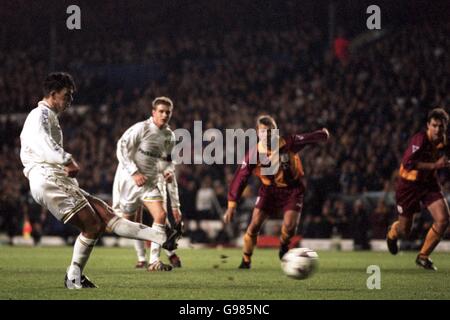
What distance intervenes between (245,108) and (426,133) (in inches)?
545

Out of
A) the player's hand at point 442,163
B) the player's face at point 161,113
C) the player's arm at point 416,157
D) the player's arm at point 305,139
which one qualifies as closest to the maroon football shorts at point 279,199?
the player's arm at point 305,139

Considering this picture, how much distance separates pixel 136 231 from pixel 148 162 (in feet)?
12.6

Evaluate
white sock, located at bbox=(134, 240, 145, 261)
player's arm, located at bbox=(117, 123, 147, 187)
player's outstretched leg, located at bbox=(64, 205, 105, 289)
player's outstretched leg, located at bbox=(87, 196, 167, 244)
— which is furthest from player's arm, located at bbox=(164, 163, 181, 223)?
player's outstretched leg, located at bbox=(64, 205, 105, 289)

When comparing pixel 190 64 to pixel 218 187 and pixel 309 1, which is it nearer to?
pixel 309 1

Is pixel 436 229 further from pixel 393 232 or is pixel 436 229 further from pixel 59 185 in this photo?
pixel 59 185

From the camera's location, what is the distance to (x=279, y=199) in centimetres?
1266

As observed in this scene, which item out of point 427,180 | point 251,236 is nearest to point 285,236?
point 251,236

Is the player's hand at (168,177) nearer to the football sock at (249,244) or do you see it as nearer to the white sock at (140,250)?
Answer: the white sock at (140,250)

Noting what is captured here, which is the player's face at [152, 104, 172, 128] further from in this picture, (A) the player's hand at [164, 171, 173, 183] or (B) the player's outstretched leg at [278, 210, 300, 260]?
(B) the player's outstretched leg at [278, 210, 300, 260]

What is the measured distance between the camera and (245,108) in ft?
84.6

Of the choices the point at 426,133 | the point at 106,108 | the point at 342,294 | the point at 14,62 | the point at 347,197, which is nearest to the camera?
the point at 342,294

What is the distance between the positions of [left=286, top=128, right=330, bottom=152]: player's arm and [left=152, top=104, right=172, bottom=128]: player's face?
1790 millimetres
